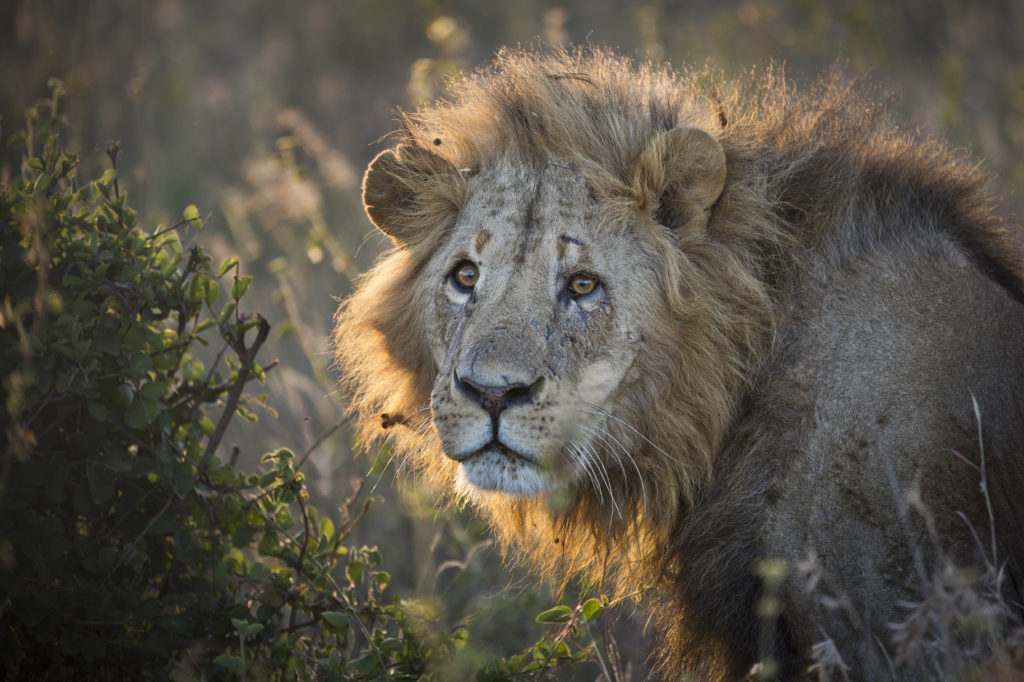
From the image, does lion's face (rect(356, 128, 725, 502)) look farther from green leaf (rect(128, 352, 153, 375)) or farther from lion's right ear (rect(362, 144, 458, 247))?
green leaf (rect(128, 352, 153, 375))

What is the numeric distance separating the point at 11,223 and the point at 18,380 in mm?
1102

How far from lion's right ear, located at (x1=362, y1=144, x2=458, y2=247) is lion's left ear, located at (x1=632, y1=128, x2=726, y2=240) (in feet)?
2.84

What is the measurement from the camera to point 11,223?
10.8ft

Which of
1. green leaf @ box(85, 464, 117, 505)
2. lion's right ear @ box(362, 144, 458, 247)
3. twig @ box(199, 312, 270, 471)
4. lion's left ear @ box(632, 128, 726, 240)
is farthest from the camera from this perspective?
lion's right ear @ box(362, 144, 458, 247)

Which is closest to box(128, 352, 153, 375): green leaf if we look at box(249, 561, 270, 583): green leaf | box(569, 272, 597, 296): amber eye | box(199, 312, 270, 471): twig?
box(199, 312, 270, 471): twig

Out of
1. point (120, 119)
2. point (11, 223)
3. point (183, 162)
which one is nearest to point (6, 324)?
A: point (11, 223)

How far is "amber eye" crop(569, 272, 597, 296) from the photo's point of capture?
134 inches

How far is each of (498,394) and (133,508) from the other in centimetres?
150

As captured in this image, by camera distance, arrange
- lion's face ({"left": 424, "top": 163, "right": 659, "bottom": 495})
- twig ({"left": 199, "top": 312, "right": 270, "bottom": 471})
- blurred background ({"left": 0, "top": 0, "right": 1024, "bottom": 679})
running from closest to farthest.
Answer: lion's face ({"left": 424, "top": 163, "right": 659, "bottom": 495}), twig ({"left": 199, "top": 312, "right": 270, "bottom": 471}), blurred background ({"left": 0, "top": 0, "right": 1024, "bottom": 679})

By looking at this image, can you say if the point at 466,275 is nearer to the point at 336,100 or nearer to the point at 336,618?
the point at 336,618

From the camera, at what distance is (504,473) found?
3168 millimetres

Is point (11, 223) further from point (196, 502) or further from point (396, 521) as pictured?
point (396, 521)

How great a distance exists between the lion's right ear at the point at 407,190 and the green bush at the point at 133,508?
2.61ft

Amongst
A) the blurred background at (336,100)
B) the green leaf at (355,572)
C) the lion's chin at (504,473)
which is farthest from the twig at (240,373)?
the blurred background at (336,100)
